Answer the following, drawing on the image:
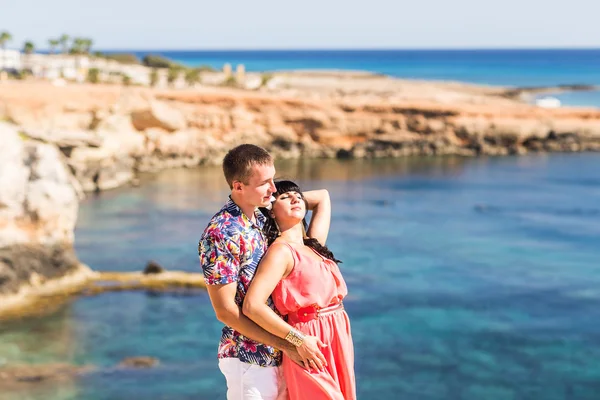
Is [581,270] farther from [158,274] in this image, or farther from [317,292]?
[317,292]

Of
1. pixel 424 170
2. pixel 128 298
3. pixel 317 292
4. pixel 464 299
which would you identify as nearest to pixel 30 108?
pixel 424 170

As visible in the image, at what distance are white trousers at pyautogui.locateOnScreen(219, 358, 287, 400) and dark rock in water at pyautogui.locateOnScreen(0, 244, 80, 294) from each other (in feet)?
47.9

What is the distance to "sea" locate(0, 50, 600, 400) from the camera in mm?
14797

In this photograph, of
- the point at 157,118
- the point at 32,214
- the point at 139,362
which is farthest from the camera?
the point at 157,118

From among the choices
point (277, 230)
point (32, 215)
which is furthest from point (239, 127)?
point (277, 230)

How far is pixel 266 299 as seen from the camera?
4.27 metres

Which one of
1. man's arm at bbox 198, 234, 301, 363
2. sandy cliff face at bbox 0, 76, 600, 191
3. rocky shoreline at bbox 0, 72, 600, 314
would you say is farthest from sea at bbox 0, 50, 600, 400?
sandy cliff face at bbox 0, 76, 600, 191

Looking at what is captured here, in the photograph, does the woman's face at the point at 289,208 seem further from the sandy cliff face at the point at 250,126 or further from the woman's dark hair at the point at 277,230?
the sandy cliff face at the point at 250,126

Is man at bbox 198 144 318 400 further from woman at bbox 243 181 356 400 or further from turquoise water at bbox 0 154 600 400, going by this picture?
turquoise water at bbox 0 154 600 400

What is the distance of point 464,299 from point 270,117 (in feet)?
86.5

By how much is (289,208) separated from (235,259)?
448 millimetres

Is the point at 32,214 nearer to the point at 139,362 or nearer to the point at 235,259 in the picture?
the point at 139,362

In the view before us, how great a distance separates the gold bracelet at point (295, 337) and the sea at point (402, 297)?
1.03 m

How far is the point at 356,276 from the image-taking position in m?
22.3
